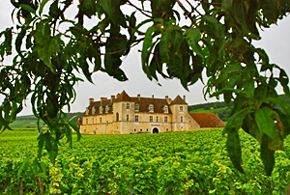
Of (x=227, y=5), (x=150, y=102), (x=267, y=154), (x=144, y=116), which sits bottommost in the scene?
(x=267, y=154)

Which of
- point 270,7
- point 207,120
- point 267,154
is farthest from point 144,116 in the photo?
point 267,154

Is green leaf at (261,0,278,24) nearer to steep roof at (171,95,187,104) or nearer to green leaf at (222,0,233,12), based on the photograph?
green leaf at (222,0,233,12)

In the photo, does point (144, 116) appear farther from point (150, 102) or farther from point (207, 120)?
point (207, 120)

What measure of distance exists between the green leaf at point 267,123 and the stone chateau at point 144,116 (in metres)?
55.8

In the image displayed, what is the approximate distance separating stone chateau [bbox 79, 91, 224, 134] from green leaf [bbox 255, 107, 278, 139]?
55.8 metres

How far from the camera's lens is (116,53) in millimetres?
1178

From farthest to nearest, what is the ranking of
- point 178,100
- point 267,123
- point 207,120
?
Answer: point 178,100, point 207,120, point 267,123

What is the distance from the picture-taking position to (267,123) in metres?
0.65

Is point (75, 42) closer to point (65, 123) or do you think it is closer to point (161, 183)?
point (65, 123)

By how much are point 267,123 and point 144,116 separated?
2328 inches

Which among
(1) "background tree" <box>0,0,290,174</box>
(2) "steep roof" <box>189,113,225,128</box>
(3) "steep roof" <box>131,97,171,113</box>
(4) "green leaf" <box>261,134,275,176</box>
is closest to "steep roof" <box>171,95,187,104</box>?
(3) "steep roof" <box>131,97,171,113</box>

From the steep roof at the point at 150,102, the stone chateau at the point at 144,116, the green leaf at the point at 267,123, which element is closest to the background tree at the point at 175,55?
the green leaf at the point at 267,123

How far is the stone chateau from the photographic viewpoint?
57.2 meters

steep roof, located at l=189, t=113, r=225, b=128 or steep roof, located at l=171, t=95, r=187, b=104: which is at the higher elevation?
steep roof, located at l=171, t=95, r=187, b=104
